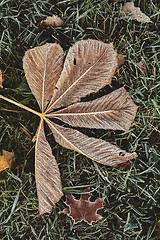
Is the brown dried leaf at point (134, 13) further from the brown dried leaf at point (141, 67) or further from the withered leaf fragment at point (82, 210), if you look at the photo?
the withered leaf fragment at point (82, 210)

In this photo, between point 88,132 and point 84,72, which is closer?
point 84,72

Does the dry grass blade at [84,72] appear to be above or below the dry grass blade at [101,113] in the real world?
above

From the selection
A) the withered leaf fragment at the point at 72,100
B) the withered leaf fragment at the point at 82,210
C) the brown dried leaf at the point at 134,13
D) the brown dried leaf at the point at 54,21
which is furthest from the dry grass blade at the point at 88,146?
the brown dried leaf at the point at 134,13

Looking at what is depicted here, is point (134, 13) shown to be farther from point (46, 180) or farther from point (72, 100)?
point (46, 180)

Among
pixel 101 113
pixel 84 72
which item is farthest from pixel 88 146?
pixel 84 72

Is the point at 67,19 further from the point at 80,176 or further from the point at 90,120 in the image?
the point at 80,176

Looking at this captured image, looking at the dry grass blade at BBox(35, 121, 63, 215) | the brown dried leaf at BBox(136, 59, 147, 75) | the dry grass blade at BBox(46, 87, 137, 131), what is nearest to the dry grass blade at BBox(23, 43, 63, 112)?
the dry grass blade at BBox(46, 87, 137, 131)

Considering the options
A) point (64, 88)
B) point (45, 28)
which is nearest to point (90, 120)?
point (64, 88)
